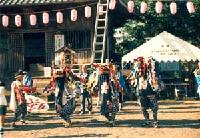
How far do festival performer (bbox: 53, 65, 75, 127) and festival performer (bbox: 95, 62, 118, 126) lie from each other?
0.94 metres

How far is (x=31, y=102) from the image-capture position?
13.6 m

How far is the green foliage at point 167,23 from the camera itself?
2781 centimetres

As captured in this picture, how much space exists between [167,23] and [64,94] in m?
16.1

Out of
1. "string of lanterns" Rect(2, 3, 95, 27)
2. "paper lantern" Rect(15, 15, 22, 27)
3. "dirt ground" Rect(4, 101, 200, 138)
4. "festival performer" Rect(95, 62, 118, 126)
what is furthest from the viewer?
"paper lantern" Rect(15, 15, 22, 27)

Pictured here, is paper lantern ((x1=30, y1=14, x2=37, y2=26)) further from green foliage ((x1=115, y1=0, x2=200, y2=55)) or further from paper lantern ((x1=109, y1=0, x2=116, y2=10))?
green foliage ((x1=115, y1=0, x2=200, y2=55))

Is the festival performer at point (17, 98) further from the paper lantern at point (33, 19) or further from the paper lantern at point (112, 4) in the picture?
the paper lantern at point (33, 19)

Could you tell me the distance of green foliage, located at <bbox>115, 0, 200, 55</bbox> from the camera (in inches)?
1095

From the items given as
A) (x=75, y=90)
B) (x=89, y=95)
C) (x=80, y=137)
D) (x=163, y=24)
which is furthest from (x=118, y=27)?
(x=80, y=137)

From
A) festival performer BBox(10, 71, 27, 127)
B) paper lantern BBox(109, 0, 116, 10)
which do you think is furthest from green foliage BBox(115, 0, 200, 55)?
festival performer BBox(10, 71, 27, 127)

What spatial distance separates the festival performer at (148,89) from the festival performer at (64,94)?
2.18m

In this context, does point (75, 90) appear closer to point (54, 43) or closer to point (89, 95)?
point (89, 95)

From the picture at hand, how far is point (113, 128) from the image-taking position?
498 inches

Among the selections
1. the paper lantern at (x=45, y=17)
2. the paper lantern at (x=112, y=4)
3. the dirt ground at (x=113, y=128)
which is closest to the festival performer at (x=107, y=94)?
the dirt ground at (x=113, y=128)

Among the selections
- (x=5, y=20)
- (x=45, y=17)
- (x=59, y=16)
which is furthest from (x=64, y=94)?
(x=5, y=20)
